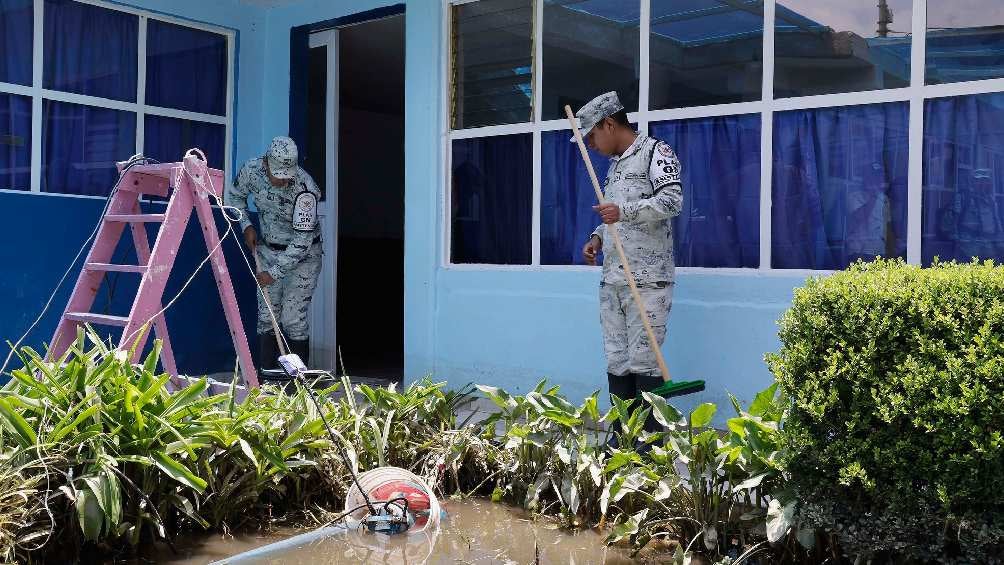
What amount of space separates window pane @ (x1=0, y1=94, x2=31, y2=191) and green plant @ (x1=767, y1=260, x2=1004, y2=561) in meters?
5.62

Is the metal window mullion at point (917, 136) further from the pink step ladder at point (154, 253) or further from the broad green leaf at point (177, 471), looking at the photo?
the broad green leaf at point (177, 471)

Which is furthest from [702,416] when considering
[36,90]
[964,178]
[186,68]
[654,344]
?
[186,68]

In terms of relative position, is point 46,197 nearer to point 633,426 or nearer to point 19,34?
point 19,34

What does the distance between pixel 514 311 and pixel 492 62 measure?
1745mm

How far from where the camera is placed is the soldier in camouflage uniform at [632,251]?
505cm

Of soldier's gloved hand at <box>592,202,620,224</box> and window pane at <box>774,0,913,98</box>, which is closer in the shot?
soldier's gloved hand at <box>592,202,620,224</box>

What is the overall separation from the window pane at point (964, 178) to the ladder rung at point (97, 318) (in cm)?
413

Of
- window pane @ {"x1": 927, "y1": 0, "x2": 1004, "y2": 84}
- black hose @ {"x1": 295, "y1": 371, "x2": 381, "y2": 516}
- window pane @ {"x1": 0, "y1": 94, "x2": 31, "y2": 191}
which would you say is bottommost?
black hose @ {"x1": 295, "y1": 371, "x2": 381, "y2": 516}

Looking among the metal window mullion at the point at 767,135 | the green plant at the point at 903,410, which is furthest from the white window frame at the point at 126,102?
the green plant at the point at 903,410

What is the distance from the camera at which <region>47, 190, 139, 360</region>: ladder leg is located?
538cm

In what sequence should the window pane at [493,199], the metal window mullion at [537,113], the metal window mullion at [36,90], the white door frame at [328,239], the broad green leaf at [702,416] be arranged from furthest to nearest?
the white door frame at [328,239] → the metal window mullion at [36,90] → the window pane at [493,199] → the metal window mullion at [537,113] → the broad green leaf at [702,416]

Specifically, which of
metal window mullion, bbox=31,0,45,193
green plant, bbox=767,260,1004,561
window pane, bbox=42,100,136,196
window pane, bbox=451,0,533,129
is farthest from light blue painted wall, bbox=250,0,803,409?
green plant, bbox=767,260,1004,561

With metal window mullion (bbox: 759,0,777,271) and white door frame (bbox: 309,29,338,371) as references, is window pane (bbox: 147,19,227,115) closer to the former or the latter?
white door frame (bbox: 309,29,338,371)

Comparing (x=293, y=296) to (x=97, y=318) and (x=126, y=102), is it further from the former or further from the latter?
(x=97, y=318)
